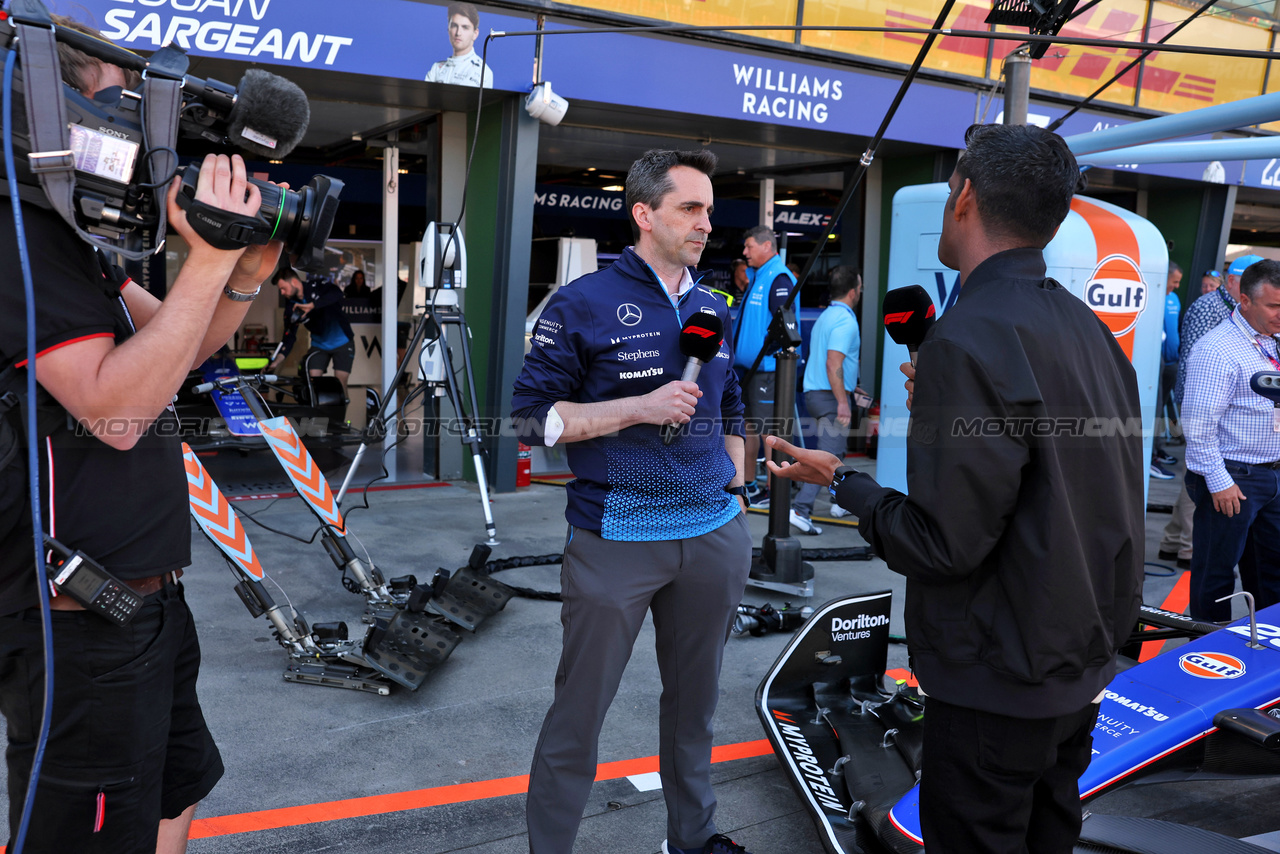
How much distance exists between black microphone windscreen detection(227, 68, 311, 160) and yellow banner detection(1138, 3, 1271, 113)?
9428 millimetres

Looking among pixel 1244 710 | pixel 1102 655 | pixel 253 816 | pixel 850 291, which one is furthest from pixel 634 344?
pixel 850 291

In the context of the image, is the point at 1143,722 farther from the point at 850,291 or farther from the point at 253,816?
the point at 850,291

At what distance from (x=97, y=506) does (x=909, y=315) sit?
1566mm

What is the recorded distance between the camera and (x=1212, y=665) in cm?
287

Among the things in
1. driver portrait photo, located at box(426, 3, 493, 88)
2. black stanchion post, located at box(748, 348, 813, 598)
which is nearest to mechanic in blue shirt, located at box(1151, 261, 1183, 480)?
black stanchion post, located at box(748, 348, 813, 598)

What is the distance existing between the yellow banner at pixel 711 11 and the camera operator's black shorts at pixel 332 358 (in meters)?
3.91

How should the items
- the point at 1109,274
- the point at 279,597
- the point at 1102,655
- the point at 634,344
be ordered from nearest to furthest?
the point at 1102,655 → the point at 634,344 → the point at 279,597 → the point at 1109,274

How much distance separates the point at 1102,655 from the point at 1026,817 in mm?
322

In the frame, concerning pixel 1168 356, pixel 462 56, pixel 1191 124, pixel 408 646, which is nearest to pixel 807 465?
pixel 408 646

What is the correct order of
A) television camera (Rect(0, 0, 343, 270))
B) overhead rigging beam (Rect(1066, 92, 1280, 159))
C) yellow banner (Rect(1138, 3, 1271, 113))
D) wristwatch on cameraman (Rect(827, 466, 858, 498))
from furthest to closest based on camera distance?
yellow banner (Rect(1138, 3, 1271, 113))
overhead rigging beam (Rect(1066, 92, 1280, 159))
wristwatch on cameraman (Rect(827, 466, 858, 498))
television camera (Rect(0, 0, 343, 270))

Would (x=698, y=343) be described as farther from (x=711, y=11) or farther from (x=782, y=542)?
(x=711, y=11)

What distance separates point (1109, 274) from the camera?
5062 millimetres

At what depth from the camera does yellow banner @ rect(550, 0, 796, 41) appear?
6.51 metres

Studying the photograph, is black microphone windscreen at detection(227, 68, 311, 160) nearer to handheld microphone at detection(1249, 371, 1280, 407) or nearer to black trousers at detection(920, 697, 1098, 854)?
black trousers at detection(920, 697, 1098, 854)
